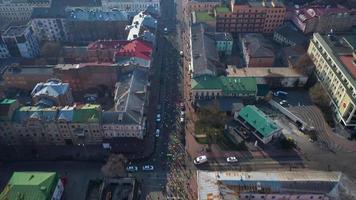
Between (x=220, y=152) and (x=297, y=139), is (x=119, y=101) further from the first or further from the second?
(x=297, y=139)

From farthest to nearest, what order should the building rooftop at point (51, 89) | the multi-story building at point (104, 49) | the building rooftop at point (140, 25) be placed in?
the building rooftop at point (140, 25)
the multi-story building at point (104, 49)
the building rooftop at point (51, 89)

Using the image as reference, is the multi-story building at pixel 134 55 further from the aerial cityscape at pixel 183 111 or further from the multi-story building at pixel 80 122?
the multi-story building at pixel 80 122

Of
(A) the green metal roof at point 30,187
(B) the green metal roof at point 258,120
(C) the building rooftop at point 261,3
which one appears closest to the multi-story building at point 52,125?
(A) the green metal roof at point 30,187

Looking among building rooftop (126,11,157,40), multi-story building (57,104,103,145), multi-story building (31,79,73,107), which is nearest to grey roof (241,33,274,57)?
building rooftop (126,11,157,40)

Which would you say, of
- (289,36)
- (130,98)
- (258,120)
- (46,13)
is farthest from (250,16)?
(46,13)

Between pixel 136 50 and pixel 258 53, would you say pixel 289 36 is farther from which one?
pixel 136 50

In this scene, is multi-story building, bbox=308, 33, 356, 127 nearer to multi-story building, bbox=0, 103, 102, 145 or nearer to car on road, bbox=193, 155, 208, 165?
car on road, bbox=193, 155, 208, 165
